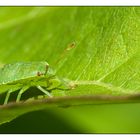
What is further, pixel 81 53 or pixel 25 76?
pixel 25 76

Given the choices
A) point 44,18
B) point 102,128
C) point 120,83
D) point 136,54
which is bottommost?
point 102,128

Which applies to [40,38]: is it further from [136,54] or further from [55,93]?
[136,54]

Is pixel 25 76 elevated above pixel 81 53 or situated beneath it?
situated beneath

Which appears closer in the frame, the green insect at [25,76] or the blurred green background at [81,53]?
the blurred green background at [81,53]

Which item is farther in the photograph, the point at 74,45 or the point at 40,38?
the point at 40,38

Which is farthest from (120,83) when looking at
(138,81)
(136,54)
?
(136,54)
